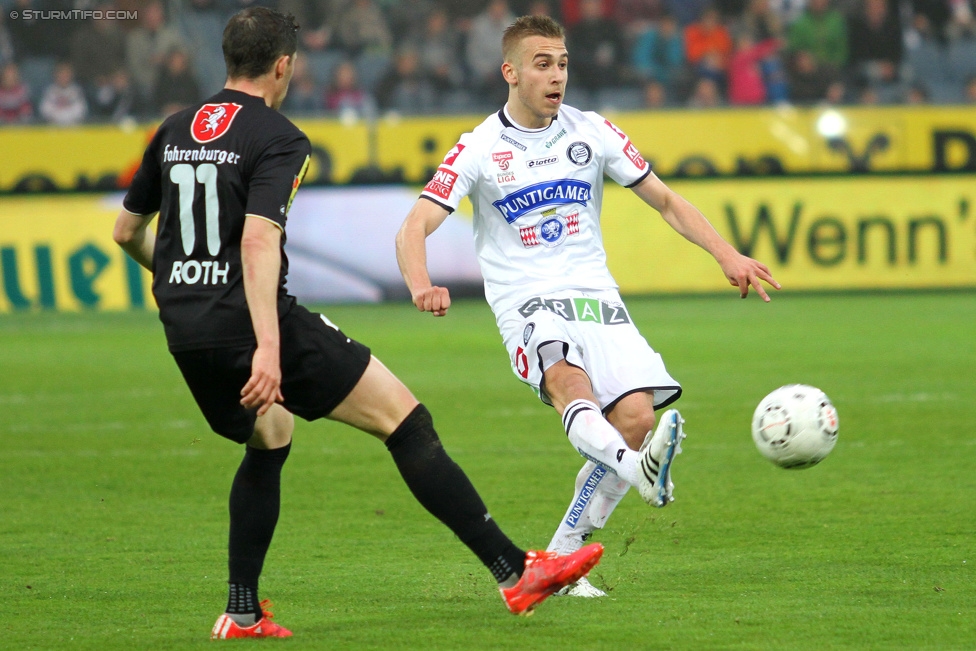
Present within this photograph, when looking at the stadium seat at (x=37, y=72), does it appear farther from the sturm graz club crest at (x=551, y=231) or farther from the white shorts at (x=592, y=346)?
the white shorts at (x=592, y=346)

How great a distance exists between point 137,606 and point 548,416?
5.00 meters

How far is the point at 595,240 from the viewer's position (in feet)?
17.7

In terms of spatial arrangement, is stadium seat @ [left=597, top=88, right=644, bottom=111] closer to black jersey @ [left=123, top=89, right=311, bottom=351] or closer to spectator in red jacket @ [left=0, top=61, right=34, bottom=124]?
spectator in red jacket @ [left=0, top=61, right=34, bottom=124]

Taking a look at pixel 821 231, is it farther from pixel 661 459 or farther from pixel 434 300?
pixel 661 459

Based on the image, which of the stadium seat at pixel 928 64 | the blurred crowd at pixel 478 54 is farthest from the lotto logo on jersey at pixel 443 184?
the stadium seat at pixel 928 64

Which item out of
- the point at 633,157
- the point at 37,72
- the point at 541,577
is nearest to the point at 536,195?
the point at 633,157

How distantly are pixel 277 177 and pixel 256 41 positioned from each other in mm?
440

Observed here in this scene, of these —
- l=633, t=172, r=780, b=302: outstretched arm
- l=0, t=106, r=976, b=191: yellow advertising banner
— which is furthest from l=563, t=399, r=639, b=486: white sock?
l=0, t=106, r=976, b=191: yellow advertising banner

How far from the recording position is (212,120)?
13.8 ft

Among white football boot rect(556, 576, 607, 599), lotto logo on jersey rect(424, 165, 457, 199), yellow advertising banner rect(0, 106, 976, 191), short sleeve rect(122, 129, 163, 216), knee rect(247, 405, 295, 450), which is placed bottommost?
yellow advertising banner rect(0, 106, 976, 191)

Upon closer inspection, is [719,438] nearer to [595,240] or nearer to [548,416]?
[548,416]

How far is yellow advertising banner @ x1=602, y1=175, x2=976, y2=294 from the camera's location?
52.4ft

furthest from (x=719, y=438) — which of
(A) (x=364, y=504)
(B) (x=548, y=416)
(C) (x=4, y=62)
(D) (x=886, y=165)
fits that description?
(C) (x=4, y=62)

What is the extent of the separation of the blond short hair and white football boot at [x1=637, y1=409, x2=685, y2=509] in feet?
5.62
